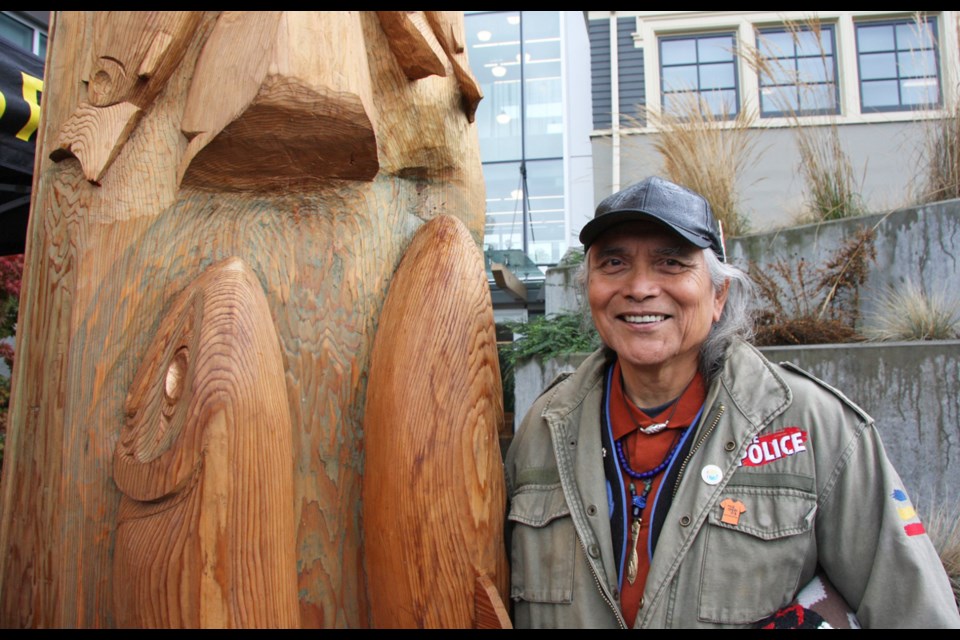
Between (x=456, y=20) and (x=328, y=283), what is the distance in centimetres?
70

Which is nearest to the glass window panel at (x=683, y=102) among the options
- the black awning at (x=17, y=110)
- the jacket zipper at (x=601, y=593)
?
the black awning at (x=17, y=110)

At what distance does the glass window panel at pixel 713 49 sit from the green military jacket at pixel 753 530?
931 centimetres

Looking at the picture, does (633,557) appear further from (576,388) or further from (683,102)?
(683,102)

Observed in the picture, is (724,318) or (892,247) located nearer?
(724,318)

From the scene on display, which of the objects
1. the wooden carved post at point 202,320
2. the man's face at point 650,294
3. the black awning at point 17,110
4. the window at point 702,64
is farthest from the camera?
the window at point 702,64

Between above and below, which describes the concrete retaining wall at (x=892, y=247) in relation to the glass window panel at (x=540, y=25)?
below

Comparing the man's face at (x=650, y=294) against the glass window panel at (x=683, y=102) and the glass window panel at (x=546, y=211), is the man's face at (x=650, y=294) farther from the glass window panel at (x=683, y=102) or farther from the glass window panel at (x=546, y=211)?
the glass window panel at (x=546, y=211)

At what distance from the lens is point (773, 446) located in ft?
4.53

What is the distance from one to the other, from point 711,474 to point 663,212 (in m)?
0.54

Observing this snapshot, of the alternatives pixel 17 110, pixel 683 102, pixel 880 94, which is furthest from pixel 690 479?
pixel 880 94

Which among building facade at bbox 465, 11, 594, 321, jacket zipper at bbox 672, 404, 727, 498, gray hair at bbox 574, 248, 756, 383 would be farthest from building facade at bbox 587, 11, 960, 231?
jacket zipper at bbox 672, 404, 727, 498

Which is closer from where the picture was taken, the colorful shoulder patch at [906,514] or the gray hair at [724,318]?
the colorful shoulder patch at [906,514]

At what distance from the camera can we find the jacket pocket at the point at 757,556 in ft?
4.28

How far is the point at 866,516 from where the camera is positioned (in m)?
1.30
